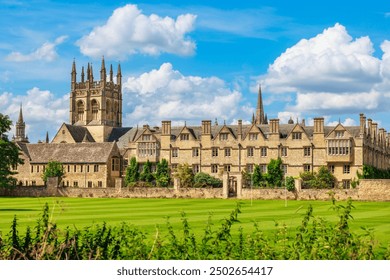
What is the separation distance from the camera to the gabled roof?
88500 mm

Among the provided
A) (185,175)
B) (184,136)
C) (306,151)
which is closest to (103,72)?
(184,136)

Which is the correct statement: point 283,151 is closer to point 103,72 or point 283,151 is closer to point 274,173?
point 274,173

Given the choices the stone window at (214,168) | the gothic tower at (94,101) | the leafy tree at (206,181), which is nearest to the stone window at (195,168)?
the stone window at (214,168)

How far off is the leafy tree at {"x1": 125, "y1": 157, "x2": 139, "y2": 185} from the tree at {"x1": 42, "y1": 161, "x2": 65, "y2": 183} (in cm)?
862

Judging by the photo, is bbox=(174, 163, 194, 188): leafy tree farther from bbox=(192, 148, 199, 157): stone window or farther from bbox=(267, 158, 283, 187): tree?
bbox=(267, 158, 283, 187): tree

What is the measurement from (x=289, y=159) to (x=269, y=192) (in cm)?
1764

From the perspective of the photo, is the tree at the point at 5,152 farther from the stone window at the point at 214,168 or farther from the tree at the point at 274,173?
the tree at the point at 274,173

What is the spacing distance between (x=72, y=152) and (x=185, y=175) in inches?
761

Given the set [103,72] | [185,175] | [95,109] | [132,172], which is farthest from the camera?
[103,72]

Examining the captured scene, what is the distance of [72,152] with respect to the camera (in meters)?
90.8

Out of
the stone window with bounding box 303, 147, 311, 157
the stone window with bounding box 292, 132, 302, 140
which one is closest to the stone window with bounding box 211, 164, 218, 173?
the stone window with bounding box 292, 132, 302, 140

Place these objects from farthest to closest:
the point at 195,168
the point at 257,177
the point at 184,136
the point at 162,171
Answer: the point at 184,136 → the point at 195,168 → the point at 162,171 → the point at 257,177
